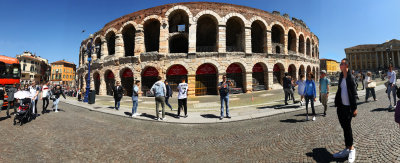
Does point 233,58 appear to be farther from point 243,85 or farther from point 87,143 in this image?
point 87,143

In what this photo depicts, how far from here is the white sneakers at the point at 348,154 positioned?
A: 2.42m

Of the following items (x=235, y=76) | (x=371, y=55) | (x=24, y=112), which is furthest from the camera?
(x=371, y=55)

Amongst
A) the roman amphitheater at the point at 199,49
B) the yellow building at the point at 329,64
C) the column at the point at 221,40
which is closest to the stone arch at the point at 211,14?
the roman amphitheater at the point at 199,49

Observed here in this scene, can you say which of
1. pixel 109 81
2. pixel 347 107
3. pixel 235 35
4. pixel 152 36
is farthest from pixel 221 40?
pixel 109 81

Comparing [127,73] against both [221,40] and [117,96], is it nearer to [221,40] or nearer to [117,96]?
[117,96]

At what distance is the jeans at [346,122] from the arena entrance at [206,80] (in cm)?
1245

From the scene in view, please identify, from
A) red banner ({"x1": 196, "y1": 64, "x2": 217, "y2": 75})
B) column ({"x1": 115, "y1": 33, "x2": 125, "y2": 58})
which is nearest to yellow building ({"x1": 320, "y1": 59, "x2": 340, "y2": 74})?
red banner ({"x1": 196, "y1": 64, "x2": 217, "y2": 75})

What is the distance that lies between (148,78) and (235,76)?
9.95 meters

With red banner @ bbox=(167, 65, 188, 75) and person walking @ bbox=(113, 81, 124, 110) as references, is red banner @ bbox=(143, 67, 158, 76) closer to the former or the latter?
red banner @ bbox=(167, 65, 188, 75)

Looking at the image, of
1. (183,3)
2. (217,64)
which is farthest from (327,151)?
(183,3)

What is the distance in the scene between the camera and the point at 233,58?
15.0 m

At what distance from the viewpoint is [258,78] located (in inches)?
665

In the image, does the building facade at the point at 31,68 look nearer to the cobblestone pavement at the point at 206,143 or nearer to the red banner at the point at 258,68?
the cobblestone pavement at the point at 206,143

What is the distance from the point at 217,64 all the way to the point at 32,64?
75104mm
